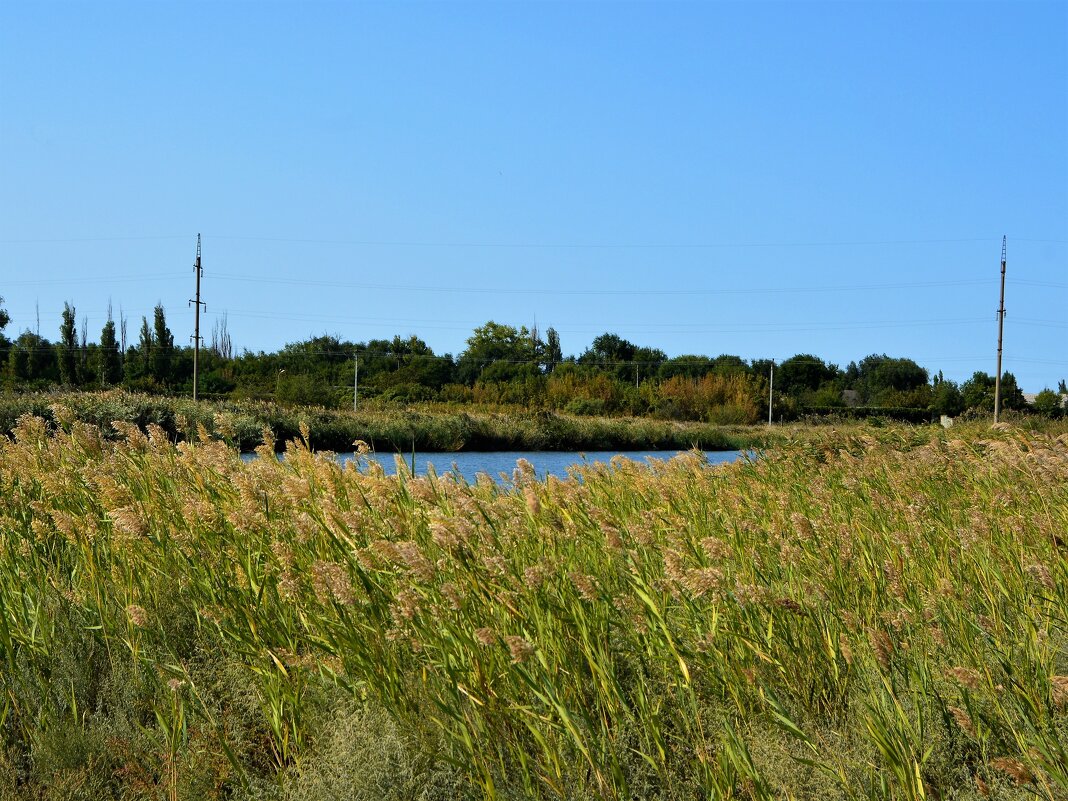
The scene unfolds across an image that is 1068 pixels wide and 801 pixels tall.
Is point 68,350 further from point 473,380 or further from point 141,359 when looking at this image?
point 473,380

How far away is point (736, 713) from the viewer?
2527 millimetres

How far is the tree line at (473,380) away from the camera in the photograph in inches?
1522

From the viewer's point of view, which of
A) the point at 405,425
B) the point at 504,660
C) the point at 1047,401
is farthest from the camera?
the point at 1047,401

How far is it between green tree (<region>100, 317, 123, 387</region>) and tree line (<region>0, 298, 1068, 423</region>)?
48 mm

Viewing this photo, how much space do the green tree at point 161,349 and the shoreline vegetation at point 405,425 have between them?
13776 mm

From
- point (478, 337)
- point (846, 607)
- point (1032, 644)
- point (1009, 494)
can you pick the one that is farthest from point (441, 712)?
point (478, 337)

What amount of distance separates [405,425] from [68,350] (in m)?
23.0

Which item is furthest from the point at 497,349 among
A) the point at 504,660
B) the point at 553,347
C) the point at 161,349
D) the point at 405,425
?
the point at 504,660

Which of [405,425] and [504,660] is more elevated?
[405,425]

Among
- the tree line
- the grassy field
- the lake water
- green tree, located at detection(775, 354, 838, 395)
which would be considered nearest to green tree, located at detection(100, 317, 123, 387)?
the tree line

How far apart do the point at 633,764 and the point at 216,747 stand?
117 cm

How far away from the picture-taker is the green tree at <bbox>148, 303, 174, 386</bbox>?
42.8 metres

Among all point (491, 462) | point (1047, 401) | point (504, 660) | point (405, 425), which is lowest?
point (491, 462)

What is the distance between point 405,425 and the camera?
27359mm
